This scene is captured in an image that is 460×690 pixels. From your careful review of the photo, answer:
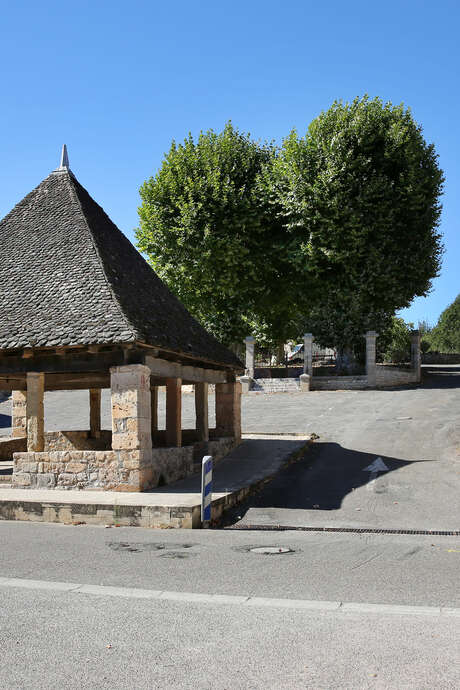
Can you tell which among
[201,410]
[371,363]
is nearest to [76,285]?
[201,410]

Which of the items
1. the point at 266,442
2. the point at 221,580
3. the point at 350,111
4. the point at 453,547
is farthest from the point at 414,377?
the point at 221,580

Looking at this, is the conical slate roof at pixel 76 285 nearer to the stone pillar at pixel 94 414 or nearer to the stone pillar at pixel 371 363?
the stone pillar at pixel 94 414

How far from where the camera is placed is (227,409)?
19328mm

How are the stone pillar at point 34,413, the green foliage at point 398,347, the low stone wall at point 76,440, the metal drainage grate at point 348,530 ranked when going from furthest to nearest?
the green foliage at point 398,347, the low stone wall at point 76,440, the stone pillar at point 34,413, the metal drainage grate at point 348,530

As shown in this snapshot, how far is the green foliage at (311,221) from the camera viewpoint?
109 feet

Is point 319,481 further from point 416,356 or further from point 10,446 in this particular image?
point 416,356

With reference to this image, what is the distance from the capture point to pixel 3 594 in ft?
20.4

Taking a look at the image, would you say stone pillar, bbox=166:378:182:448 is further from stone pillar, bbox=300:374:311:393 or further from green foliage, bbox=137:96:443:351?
green foliage, bbox=137:96:443:351

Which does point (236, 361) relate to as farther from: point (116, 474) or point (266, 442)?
point (116, 474)

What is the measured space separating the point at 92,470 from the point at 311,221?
2430 cm

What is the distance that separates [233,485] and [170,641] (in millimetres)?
8497

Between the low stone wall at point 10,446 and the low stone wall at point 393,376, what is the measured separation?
20.7 meters

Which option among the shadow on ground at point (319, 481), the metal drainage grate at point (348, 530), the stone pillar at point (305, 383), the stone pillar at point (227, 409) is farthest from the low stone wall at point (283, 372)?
the metal drainage grate at point (348, 530)

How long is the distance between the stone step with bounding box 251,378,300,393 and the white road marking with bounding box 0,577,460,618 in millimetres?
27383
